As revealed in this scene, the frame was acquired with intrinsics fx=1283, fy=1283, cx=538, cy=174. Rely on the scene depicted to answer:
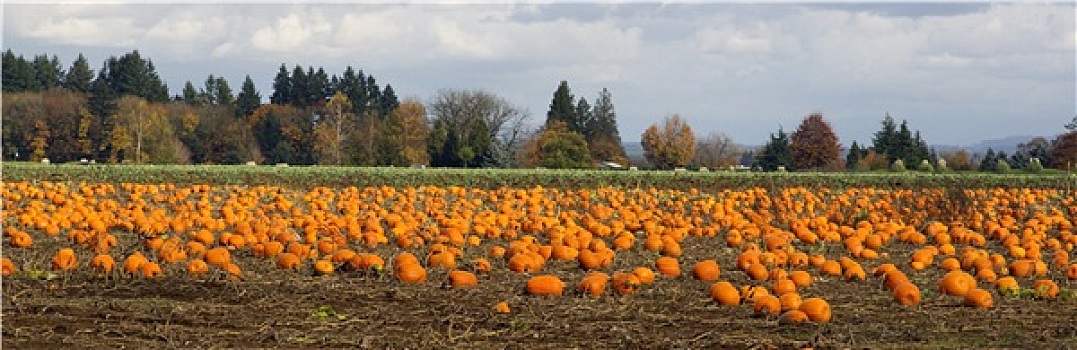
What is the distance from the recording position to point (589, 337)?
28.3 feet

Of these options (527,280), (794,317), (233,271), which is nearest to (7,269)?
(233,271)

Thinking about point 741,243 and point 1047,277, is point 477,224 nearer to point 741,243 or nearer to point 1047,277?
point 741,243

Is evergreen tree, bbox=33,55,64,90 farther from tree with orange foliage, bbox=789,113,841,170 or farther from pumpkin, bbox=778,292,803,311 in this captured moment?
pumpkin, bbox=778,292,803,311

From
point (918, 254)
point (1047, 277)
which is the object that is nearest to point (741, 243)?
point (918, 254)

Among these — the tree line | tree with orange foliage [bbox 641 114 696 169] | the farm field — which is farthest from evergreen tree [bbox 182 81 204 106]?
the farm field

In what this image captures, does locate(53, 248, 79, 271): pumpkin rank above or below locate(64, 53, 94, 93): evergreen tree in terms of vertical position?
below

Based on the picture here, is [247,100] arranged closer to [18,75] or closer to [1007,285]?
[18,75]

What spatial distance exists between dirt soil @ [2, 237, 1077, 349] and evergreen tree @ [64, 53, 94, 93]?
110m

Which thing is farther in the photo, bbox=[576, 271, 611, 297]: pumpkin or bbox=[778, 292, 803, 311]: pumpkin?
bbox=[576, 271, 611, 297]: pumpkin

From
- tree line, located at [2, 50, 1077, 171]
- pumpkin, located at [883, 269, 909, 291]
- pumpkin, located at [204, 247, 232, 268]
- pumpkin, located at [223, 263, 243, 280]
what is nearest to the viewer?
pumpkin, located at [883, 269, 909, 291]

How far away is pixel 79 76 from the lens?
386ft

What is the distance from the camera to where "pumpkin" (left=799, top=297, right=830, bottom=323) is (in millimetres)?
9414

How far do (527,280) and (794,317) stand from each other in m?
3.26

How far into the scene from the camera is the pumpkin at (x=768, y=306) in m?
9.72
